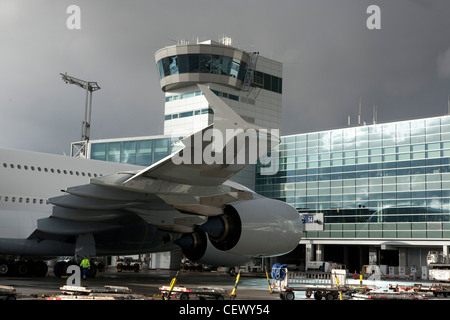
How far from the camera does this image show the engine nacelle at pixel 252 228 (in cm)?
1357

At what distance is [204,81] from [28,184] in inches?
1560

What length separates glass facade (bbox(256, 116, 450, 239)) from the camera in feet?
134

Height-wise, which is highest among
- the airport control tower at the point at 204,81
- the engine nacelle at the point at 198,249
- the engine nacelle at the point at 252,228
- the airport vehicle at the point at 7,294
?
the airport control tower at the point at 204,81

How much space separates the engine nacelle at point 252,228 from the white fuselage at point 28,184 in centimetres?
663

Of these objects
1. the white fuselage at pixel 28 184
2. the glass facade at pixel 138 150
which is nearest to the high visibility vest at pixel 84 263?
the white fuselage at pixel 28 184

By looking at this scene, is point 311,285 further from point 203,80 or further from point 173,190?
point 203,80

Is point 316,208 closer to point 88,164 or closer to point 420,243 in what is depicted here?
point 420,243

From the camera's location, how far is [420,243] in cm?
4169

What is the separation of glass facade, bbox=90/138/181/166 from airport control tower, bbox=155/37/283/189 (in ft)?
12.5

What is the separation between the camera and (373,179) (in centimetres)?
4400

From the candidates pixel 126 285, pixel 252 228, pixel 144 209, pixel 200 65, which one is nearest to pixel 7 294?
pixel 144 209

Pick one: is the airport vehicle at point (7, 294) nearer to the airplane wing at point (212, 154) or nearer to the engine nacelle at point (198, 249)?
the airplane wing at point (212, 154)

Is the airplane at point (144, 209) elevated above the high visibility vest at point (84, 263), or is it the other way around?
the airplane at point (144, 209)
